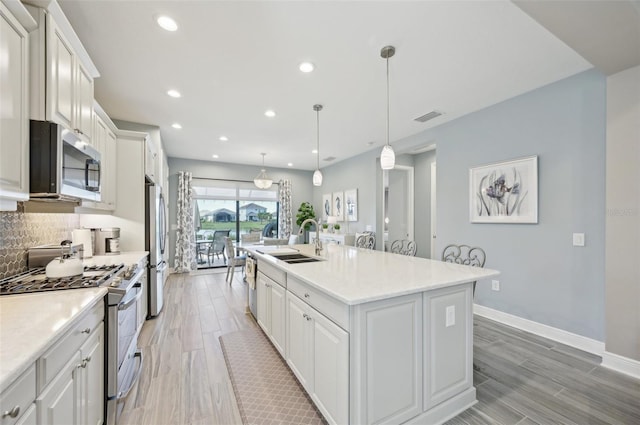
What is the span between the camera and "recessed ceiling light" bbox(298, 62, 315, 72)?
251cm

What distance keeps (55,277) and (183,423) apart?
1.27m

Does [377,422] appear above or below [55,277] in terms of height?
below

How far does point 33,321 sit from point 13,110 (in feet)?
3.36

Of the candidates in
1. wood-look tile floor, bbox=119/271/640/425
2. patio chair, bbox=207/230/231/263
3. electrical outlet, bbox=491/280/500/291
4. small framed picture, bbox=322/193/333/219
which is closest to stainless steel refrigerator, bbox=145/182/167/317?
wood-look tile floor, bbox=119/271/640/425

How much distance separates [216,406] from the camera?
1.88 metres

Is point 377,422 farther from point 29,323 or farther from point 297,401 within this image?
point 29,323

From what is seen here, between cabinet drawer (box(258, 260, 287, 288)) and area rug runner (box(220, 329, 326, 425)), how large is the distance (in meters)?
0.75

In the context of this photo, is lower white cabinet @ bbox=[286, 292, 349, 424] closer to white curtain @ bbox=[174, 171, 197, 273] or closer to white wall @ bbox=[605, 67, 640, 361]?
white wall @ bbox=[605, 67, 640, 361]

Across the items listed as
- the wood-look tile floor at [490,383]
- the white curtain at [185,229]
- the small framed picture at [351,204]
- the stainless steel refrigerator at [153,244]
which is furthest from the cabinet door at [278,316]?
the white curtain at [185,229]

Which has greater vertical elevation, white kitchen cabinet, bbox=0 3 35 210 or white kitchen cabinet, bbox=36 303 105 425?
white kitchen cabinet, bbox=0 3 35 210

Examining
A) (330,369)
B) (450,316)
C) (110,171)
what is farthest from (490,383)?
(110,171)

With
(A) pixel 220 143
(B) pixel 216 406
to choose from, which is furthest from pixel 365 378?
(A) pixel 220 143

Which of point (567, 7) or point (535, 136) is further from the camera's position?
point (535, 136)

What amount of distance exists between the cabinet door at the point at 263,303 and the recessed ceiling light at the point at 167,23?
230 cm
